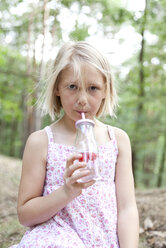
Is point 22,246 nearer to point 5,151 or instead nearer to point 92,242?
point 92,242

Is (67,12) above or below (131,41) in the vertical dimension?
below

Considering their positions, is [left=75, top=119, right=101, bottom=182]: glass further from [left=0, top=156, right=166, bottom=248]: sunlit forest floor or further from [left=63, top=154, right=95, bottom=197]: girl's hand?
[left=0, top=156, right=166, bottom=248]: sunlit forest floor

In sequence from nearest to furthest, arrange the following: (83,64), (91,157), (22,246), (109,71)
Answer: (91,157) → (22,246) → (83,64) → (109,71)

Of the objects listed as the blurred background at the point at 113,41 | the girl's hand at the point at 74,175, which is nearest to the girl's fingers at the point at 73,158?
the girl's hand at the point at 74,175

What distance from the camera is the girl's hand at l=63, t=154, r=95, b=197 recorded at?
1.32 m

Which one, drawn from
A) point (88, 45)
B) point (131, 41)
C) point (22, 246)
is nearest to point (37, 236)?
point (22, 246)

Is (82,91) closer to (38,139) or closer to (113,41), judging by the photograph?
(38,139)

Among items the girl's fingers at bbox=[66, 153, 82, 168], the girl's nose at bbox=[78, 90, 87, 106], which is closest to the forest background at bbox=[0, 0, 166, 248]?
the girl's nose at bbox=[78, 90, 87, 106]

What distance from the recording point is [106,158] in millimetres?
1865

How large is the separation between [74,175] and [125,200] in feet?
2.14

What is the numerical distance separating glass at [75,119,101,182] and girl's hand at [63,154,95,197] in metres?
0.03

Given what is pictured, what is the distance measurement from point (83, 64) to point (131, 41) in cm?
702

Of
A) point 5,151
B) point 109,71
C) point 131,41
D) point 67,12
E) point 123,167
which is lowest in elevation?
point 5,151

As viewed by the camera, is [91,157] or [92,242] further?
[92,242]
